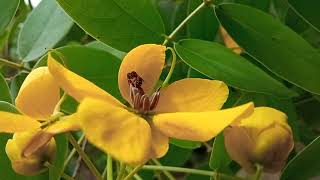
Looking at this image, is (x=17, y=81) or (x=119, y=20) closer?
(x=119, y=20)

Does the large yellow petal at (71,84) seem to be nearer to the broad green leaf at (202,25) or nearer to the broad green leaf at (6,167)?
the broad green leaf at (6,167)

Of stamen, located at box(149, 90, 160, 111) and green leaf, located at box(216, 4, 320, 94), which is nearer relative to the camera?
stamen, located at box(149, 90, 160, 111)

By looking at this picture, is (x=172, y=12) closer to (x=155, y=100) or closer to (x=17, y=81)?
(x=17, y=81)

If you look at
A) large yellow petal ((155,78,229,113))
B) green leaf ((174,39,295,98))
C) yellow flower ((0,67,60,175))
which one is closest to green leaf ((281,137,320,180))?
green leaf ((174,39,295,98))

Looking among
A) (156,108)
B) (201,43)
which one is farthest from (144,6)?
(156,108)

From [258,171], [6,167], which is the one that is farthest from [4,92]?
[258,171]

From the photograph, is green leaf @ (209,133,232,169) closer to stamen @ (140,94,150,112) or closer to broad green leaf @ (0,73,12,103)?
stamen @ (140,94,150,112)

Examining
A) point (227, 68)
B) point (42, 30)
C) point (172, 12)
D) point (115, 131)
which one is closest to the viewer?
point (115, 131)
